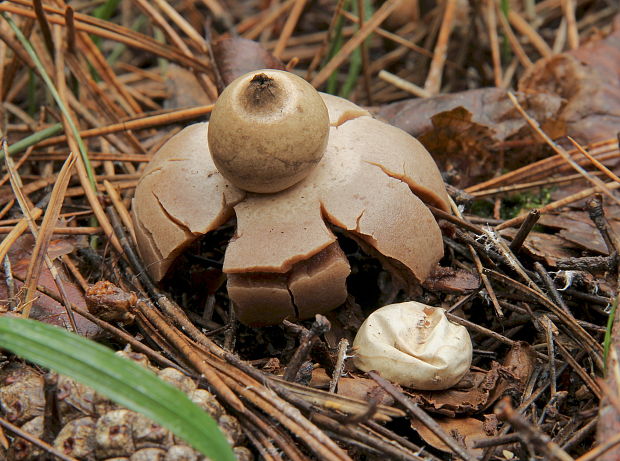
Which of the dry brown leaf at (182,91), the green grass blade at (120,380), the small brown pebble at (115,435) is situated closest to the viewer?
the green grass blade at (120,380)

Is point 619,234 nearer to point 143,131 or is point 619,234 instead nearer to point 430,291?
point 430,291

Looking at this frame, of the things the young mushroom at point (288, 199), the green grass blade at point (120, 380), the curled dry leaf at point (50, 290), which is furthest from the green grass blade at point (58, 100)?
the green grass blade at point (120, 380)

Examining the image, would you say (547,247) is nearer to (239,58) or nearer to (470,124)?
(470,124)

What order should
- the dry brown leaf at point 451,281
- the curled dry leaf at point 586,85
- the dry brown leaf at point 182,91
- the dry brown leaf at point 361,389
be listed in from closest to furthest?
the dry brown leaf at point 361,389, the dry brown leaf at point 451,281, the curled dry leaf at point 586,85, the dry brown leaf at point 182,91

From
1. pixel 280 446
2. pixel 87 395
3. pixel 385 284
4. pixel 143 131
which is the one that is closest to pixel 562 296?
pixel 385 284

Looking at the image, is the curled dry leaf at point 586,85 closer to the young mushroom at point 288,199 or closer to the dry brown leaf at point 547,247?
the dry brown leaf at point 547,247

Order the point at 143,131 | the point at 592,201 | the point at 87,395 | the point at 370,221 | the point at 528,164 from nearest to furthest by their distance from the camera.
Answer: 1. the point at 87,395
2. the point at 370,221
3. the point at 592,201
4. the point at 528,164
5. the point at 143,131
